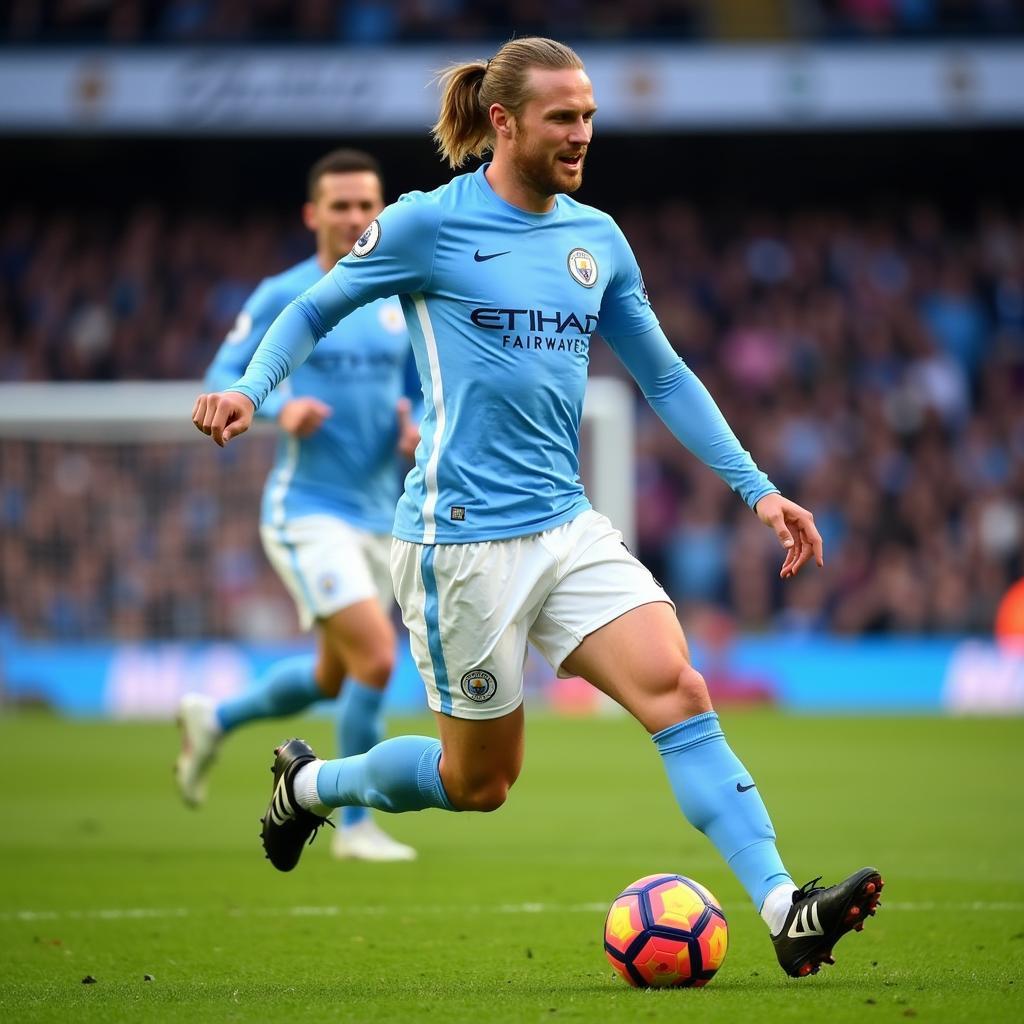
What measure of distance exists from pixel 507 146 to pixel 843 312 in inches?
732

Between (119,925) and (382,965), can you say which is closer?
(382,965)

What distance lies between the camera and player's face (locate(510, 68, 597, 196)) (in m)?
4.98

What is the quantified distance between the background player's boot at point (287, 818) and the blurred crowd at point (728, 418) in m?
11.7

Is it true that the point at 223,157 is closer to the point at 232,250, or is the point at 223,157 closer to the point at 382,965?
the point at 232,250

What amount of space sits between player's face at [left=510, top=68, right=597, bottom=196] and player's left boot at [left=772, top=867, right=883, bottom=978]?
1998 millimetres

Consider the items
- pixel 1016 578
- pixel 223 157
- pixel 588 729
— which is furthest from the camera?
pixel 223 157

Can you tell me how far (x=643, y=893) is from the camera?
16.2ft

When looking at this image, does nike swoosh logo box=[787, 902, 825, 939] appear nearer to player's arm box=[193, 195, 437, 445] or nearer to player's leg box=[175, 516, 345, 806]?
player's arm box=[193, 195, 437, 445]

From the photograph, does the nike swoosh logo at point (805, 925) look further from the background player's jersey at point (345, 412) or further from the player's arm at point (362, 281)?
the background player's jersey at point (345, 412)

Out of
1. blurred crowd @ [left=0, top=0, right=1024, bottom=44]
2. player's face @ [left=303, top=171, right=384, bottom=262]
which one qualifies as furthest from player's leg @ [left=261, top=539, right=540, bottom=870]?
blurred crowd @ [left=0, top=0, right=1024, bottom=44]

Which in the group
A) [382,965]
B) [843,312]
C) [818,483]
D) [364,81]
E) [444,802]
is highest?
[364,81]

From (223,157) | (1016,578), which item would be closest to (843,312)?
(1016,578)

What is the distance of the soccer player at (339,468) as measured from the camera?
26.4 feet

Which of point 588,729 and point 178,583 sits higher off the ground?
point 178,583
